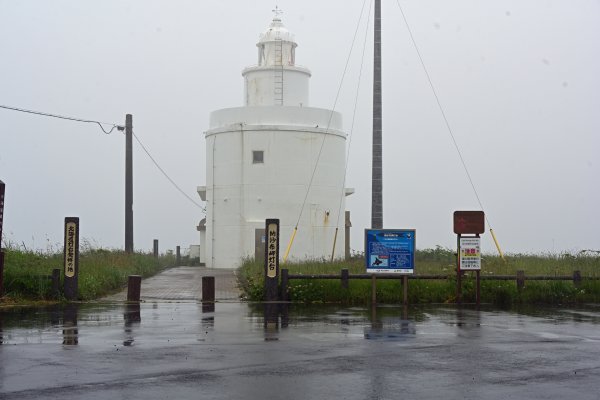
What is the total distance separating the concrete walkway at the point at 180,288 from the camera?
20.2 meters

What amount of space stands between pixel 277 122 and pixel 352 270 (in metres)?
13.0

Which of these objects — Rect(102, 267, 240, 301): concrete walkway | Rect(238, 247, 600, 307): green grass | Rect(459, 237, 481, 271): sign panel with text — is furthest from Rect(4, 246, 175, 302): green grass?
Rect(459, 237, 481, 271): sign panel with text

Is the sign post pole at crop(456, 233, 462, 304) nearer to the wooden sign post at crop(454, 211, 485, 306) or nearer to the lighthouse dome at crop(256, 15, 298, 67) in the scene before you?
the wooden sign post at crop(454, 211, 485, 306)

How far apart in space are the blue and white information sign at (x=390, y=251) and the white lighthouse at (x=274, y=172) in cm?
1404

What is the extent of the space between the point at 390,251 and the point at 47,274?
28.0 ft

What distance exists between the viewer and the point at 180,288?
23.3 m

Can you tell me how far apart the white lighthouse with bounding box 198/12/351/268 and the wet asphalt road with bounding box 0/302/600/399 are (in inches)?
682

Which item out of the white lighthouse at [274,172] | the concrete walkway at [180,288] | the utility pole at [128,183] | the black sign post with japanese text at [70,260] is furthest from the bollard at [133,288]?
the utility pole at [128,183]

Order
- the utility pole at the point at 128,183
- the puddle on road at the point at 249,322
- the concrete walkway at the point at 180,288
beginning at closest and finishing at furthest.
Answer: the puddle on road at the point at 249,322 < the concrete walkway at the point at 180,288 < the utility pole at the point at 128,183

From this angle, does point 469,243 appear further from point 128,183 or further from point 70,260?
point 128,183

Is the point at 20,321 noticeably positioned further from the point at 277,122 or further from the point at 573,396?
the point at 277,122

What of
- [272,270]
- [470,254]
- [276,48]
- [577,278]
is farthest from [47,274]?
[276,48]

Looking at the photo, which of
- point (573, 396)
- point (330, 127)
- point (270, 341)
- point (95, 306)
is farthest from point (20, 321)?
point (330, 127)

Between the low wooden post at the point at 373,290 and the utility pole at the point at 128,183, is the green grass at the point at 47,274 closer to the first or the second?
the utility pole at the point at 128,183
